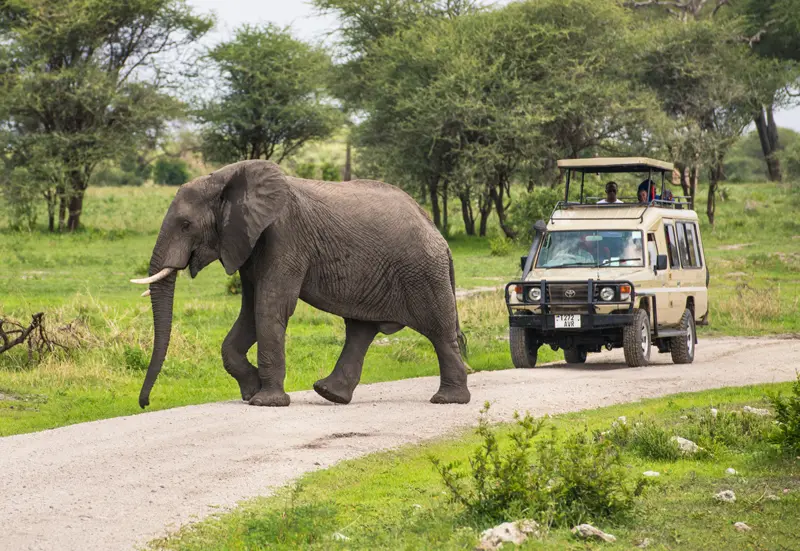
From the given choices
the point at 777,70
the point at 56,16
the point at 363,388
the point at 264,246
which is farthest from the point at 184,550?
the point at 777,70

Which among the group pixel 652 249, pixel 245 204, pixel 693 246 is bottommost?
pixel 693 246

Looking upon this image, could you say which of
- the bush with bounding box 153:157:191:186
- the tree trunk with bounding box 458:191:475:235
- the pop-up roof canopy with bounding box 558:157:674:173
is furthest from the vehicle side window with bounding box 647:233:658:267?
the bush with bounding box 153:157:191:186

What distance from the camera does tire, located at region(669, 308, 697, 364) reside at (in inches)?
703

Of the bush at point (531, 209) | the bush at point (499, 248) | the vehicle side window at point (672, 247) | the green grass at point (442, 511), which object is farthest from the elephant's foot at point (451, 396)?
the bush at point (499, 248)

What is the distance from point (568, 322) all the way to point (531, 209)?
Result: 75.7 feet

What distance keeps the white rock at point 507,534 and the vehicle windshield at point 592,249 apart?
1030 cm

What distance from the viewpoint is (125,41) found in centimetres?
5206

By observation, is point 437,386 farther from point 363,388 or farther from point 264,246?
point 264,246

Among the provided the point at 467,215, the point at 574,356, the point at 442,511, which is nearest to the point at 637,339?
the point at 574,356

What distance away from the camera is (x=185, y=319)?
2231cm

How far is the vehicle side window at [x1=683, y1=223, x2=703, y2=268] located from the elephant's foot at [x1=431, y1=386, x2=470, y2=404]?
7.34 meters

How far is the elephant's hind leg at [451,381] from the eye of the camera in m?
13.3

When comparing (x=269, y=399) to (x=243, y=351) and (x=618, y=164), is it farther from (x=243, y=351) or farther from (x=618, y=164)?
(x=618, y=164)

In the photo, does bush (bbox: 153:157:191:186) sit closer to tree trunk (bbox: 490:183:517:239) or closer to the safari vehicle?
tree trunk (bbox: 490:183:517:239)
